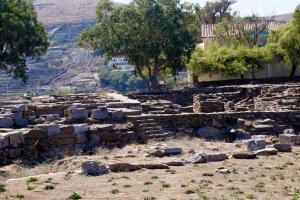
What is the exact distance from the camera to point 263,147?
16594mm

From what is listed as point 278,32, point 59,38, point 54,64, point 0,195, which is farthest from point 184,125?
point 59,38

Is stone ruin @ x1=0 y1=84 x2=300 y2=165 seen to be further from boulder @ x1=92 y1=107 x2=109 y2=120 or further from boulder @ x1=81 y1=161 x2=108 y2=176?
boulder @ x1=81 y1=161 x2=108 y2=176

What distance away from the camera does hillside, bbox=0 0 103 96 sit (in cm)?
8306

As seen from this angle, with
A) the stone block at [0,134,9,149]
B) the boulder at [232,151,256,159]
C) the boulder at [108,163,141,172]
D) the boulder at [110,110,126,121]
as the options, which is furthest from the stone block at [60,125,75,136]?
the boulder at [232,151,256,159]

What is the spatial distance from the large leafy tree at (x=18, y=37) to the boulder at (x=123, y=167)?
2448 centimetres

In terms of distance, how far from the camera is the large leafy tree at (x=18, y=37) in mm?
36562

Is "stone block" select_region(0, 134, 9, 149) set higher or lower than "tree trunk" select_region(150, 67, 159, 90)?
higher

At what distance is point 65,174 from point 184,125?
797cm

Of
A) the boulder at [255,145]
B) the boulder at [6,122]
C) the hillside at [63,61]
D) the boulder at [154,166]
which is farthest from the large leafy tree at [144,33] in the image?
the boulder at [154,166]

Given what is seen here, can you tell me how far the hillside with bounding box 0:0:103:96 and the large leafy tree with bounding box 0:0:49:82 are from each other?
1387cm

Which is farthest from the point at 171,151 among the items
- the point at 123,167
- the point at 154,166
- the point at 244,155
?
the point at 123,167

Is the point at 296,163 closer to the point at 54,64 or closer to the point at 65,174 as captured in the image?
the point at 65,174

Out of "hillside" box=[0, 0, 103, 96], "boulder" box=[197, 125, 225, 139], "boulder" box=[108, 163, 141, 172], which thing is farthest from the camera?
"hillside" box=[0, 0, 103, 96]

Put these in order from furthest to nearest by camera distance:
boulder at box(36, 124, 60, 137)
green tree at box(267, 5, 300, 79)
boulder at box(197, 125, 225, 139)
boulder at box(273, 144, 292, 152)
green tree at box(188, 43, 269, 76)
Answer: green tree at box(188, 43, 269, 76), green tree at box(267, 5, 300, 79), boulder at box(197, 125, 225, 139), boulder at box(36, 124, 60, 137), boulder at box(273, 144, 292, 152)
